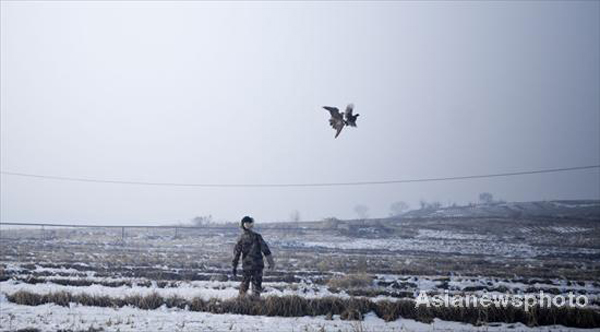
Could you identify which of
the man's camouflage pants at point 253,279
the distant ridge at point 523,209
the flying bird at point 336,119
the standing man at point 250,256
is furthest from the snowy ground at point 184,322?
the distant ridge at point 523,209

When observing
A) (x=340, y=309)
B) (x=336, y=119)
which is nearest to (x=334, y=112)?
(x=336, y=119)

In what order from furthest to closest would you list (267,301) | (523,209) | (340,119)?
(523,209)
(267,301)
(340,119)

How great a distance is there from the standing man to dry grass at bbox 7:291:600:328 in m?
0.59

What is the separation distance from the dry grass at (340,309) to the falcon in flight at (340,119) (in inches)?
135

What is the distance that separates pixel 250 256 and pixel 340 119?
3.71 m

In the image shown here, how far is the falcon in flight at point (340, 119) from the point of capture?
278 inches

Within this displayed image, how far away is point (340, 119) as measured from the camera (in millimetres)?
7344

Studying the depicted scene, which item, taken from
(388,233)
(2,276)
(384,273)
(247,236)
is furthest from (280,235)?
(247,236)

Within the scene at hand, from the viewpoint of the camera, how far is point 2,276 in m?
12.9

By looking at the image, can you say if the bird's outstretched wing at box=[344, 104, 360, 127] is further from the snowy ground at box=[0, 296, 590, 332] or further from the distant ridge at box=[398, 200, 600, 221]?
the distant ridge at box=[398, 200, 600, 221]

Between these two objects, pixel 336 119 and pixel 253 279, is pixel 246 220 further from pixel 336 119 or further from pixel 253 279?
pixel 336 119

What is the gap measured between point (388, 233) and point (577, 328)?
43.7 meters

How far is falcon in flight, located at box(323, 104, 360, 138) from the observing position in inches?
278

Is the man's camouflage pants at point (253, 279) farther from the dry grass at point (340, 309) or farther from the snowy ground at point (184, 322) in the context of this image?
the snowy ground at point (184, 322)
